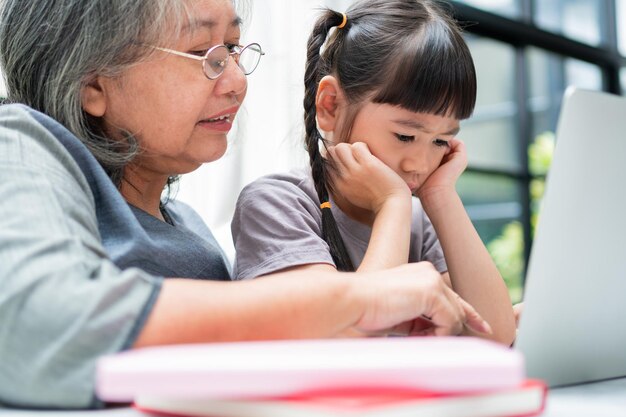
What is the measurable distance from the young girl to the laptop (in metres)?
0.39

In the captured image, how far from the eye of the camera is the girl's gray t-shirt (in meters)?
1.17

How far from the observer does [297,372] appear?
527 millimetres

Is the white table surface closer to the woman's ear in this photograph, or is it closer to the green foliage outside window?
the woman's ear

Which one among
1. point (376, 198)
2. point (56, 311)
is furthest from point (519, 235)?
point (56, 311)

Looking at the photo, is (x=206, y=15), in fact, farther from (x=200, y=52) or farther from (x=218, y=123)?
(x=218, y=123)

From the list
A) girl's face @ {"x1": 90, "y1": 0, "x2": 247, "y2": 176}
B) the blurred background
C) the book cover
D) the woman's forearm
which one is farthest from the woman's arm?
the blurred background

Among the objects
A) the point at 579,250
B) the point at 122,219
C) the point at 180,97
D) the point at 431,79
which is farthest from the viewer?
the point at 431,79

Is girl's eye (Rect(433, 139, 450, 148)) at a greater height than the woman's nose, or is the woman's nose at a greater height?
the woman's nose

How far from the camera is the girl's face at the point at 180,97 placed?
3.65ft

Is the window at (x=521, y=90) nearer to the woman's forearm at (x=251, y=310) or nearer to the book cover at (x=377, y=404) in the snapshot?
the woman's forearm at (x=251, y=310)

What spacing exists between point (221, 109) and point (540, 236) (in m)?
0.60

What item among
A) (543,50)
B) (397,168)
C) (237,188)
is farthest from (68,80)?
(543,50)

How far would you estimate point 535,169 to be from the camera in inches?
175

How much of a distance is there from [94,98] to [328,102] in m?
0.48
